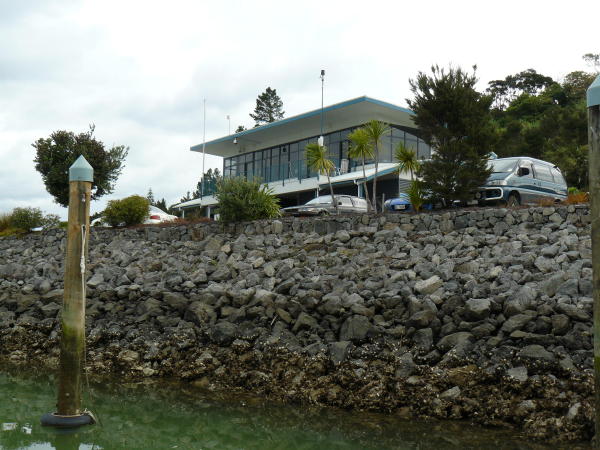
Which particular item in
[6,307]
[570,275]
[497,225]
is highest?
[497,225]

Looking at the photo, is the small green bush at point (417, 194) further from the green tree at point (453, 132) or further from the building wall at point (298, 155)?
the building wall at point (298, 155)

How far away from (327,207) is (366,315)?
1146 centimetres

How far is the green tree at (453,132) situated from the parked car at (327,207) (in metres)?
4.02

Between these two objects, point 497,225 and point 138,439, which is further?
point 497,225

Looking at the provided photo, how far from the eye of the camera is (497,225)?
1451 cm

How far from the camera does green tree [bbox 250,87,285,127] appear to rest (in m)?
63.7

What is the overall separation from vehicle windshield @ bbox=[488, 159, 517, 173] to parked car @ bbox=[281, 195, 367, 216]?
15.5 feet

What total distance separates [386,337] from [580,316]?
9.88 ft

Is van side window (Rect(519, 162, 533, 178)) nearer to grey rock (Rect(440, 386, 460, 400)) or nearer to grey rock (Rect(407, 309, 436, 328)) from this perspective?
grey rock (Rect(407, 309, 436, 328))

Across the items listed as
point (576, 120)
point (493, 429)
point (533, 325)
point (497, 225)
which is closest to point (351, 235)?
point (497, 225)

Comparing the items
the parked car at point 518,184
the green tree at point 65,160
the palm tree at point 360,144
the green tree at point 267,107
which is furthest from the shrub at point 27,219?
the green tree at point 267,107

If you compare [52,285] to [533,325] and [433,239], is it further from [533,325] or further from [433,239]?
[533,325]

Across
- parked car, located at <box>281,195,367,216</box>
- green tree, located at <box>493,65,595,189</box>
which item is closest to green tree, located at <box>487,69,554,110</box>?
green tree, located at <box>493,65,595,189</box>

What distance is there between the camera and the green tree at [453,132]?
56.1ft
